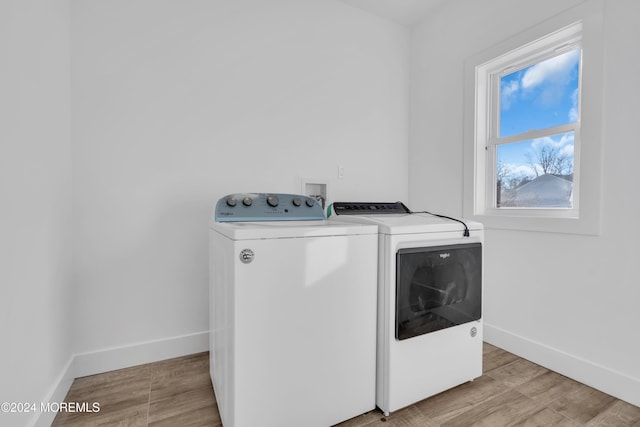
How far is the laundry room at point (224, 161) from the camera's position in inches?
46.7

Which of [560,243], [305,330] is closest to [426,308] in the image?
[305,330]

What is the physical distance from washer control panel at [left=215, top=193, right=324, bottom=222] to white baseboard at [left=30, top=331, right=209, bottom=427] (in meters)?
0.91

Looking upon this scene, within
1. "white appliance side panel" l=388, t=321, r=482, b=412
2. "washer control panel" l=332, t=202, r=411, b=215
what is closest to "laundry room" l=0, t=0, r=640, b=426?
"white appliance side panel" l=388, t=321, r=482, b=412

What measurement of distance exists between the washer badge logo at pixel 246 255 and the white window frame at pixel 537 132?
1708mm

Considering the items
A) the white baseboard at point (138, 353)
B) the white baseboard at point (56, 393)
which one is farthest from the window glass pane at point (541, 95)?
the white baseboard at point (56, 393)

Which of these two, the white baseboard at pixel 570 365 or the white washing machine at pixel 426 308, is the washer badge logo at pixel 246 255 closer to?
the white washing machine at pixel 426 308

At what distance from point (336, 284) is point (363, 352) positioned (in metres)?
0.34

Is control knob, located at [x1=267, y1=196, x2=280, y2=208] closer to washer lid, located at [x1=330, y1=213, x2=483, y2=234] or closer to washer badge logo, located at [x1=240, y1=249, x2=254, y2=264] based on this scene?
washer lid, located at [x1=330, y1=213, x2=483, y2=234]

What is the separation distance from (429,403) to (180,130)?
2.00 metres

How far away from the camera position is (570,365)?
1.63m

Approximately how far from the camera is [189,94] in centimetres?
185

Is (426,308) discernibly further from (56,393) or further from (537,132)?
(56,393)

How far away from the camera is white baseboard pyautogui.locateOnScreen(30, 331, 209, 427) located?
1.49 metres

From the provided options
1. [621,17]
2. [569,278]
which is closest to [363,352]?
[569,278]
